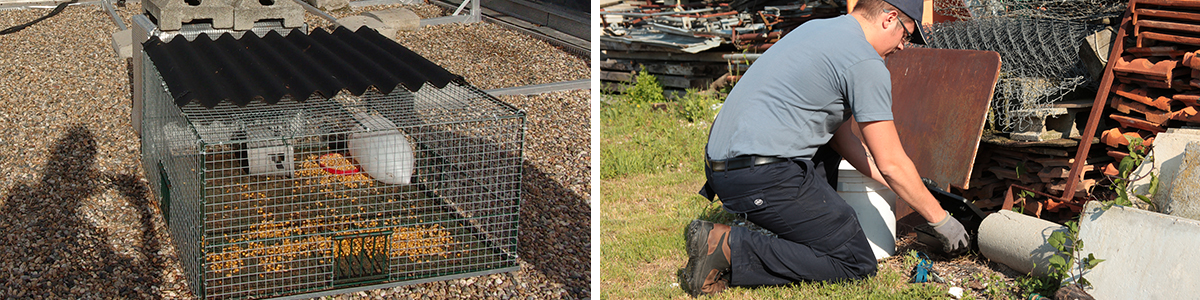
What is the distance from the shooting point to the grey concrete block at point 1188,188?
319 centimetres

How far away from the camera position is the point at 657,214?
205 inches

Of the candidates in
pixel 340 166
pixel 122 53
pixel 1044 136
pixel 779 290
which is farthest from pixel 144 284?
pixel 122 53

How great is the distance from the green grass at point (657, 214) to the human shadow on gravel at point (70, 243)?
226 centimetres

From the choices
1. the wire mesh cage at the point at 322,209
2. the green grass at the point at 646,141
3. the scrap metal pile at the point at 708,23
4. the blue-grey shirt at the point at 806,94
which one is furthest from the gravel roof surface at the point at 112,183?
the blue-grey shirt at the point at 806,94

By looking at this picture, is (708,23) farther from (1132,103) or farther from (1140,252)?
(1140,252)

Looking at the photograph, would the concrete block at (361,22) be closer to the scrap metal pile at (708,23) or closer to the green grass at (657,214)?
the scrap metal pile at (708,23)

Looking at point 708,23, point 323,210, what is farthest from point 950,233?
point 708,23

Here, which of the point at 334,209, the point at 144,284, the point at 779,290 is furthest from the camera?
the point at 334,209

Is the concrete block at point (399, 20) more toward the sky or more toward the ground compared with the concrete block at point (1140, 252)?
more toward the sky

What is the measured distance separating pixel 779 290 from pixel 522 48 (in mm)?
6591

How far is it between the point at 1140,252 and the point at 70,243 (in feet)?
16.1

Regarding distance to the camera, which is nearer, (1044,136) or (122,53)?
(1044,136)

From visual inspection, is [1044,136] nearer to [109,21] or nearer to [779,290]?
[779,290]

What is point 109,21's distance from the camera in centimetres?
1067
